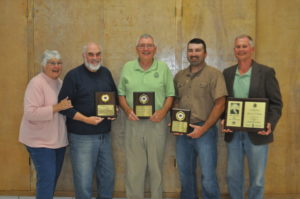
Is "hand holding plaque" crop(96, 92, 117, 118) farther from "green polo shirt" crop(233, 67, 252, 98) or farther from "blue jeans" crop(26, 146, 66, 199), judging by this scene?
"green polo shirt" crop(233, 67, 252, 98)

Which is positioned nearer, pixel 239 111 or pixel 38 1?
pixel 239 111

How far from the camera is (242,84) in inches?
110

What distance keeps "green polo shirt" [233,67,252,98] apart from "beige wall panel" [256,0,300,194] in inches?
38.0

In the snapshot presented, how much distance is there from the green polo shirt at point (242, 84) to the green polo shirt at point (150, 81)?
605 millimetres

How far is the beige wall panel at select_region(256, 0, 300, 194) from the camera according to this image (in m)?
3.59

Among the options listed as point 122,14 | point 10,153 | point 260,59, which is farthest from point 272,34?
point 10,153

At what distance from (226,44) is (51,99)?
2068 mm

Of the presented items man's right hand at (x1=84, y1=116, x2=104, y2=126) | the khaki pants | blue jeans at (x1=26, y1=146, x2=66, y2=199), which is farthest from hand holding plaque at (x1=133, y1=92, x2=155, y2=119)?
blue jeans at (x1=26, y1=146, x2=66, y2=199)

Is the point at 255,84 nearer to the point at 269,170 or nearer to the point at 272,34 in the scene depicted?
the point at 272,34

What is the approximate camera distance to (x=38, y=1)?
143 inches

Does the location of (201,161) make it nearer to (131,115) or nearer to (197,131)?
(197,131)

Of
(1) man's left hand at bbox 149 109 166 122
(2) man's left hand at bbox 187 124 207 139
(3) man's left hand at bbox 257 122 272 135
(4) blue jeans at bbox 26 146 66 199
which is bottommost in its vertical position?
(4) blue jeans at bbox 26 146 66 199

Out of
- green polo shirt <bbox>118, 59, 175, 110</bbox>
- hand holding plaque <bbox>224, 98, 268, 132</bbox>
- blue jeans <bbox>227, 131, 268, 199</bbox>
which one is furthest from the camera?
green polo shirt <bbox>118, 59, 175, 110</bbox>

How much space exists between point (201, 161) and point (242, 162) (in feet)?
1.29
